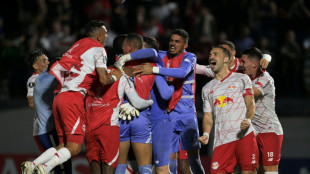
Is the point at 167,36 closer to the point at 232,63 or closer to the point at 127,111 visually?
the point at 232,63

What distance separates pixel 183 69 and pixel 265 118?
4.52 ft

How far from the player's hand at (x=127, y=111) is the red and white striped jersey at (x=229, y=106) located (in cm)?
105

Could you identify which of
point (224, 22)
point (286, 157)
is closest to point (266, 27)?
point (224, 22)

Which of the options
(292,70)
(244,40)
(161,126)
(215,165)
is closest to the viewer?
(215,165)

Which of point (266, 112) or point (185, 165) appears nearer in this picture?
point (266, 112)

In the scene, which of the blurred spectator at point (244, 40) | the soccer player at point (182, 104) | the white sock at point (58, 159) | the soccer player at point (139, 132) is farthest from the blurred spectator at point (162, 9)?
the white sock at point (58, 159)

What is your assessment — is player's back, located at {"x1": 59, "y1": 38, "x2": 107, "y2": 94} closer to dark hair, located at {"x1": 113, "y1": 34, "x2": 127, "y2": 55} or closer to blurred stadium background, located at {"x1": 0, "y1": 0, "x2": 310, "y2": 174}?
dark hair, located at {"x1": 113, "y1": 34, "x2": 127, "y2": 55}

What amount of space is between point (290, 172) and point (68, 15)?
6.96 meters

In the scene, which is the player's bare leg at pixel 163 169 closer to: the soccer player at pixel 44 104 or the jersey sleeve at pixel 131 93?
the jersey sleeve at pixel 131 93

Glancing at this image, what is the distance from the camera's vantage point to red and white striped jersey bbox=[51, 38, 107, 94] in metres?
8.27

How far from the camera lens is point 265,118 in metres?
8.73

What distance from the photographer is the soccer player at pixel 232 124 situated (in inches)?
308

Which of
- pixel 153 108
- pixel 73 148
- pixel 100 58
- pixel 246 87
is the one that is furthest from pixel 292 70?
pixel 73 148

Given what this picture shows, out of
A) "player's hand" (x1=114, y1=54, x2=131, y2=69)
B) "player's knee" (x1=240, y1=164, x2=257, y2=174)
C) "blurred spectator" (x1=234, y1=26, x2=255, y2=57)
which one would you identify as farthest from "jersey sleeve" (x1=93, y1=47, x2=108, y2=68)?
"blurred spectator" (x1=234, y1=26, x2=255, y2=57)
